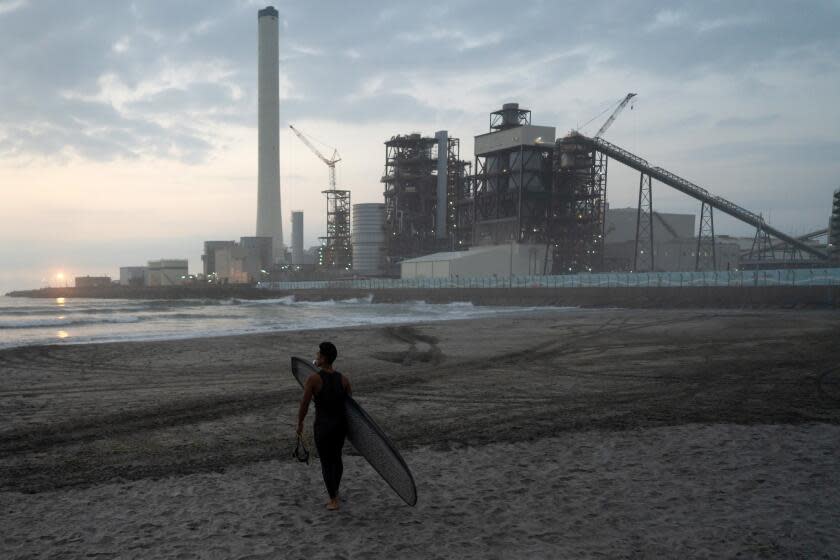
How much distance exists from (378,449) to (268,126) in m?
154

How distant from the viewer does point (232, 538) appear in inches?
220

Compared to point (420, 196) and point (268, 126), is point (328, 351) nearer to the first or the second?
point (420, 196)

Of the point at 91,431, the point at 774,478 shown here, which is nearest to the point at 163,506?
the point at 91,431

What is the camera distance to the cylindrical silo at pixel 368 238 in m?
128

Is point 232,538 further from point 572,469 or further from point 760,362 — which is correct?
point 760,362

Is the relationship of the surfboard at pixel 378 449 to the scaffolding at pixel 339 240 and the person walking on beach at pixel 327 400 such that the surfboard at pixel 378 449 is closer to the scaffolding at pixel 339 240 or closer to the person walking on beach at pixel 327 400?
the person walking on beach at pixel 327 400

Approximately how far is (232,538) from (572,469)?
427cm

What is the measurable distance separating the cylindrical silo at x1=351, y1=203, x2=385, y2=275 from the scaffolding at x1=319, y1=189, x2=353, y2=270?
716 centimetres

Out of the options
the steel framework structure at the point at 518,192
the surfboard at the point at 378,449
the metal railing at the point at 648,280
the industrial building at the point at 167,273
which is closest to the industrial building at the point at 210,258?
the industrial building at the point at 167,273

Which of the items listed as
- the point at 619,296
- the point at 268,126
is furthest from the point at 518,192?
the point at 268,126

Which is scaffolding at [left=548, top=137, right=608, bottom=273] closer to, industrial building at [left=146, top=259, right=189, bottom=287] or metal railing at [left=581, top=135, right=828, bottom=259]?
metal railing at [left=581, top=135, right=828, bottom=259]

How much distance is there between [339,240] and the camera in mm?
139000

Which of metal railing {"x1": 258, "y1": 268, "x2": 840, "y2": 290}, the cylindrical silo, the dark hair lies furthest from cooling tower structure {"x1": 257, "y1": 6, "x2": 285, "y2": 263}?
the dark hair

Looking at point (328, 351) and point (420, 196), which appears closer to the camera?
point (328, 351)
